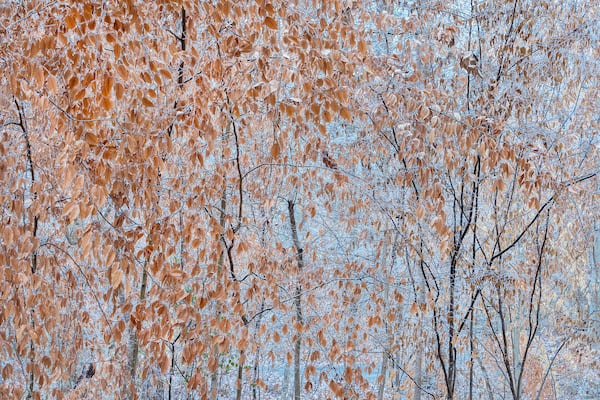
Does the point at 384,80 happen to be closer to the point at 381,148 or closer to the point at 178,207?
the point at 381,148

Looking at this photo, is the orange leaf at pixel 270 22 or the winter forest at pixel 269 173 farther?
the winter forest at pixel 269 173

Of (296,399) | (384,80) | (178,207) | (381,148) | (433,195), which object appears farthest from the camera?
(296,399)

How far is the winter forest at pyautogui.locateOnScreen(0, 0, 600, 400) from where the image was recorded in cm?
184

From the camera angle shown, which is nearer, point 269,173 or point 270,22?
point 270,22

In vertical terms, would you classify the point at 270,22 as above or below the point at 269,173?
below

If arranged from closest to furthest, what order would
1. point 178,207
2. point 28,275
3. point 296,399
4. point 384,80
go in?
point 28,275, point 178,207, point 384,80, point 296,399

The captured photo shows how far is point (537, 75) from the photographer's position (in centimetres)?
294

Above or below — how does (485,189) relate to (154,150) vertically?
above

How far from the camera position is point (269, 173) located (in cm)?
342

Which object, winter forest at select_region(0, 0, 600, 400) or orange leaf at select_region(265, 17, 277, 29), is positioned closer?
orange leaf at select_region(265, 17, 277, 29)

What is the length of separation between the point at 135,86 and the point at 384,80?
1159mm

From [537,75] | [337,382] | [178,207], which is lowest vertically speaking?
[337,382]

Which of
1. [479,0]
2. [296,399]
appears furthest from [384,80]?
[296,399]

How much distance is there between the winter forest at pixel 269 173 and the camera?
184 cm
